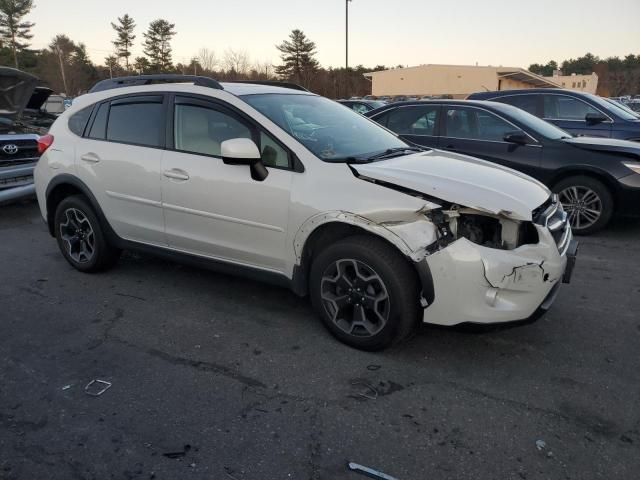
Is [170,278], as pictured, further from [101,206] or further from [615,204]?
[615,204]

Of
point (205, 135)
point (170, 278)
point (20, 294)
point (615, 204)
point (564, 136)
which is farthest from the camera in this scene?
point (564, 136)

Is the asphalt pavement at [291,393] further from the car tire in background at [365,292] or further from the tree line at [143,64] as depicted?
the tree line at [143,64]

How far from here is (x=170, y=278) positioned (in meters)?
4.72

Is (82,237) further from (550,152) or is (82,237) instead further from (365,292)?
(550,152)

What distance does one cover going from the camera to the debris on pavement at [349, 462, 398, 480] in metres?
2.21

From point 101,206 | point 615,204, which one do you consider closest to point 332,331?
point 101,206

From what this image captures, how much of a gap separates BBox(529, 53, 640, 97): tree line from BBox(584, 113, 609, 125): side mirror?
2771 inches

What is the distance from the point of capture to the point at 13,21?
6556 centimetres

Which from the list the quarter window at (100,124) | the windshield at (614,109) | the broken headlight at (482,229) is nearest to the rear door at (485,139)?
the windshield at (614,109)

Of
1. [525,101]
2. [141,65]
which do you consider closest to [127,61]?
[141,65]

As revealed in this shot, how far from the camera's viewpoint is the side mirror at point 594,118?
8453 millimetres

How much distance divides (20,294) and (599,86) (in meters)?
89.7

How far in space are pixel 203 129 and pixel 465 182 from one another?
1.99 metres

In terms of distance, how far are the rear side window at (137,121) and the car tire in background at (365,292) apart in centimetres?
183
